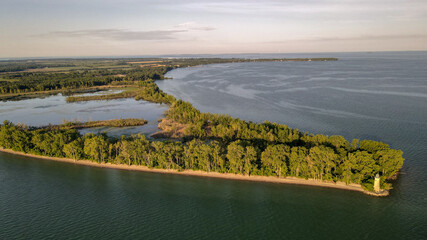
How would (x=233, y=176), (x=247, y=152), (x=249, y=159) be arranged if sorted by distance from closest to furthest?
(x=249, y=159) → (x=247, y=152) → (x=233, y=176)

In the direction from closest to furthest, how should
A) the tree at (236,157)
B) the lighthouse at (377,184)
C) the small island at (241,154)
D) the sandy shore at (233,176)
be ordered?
1. the lighthouse at (377,184)
2. the small island at (241,154)
3. the sandy shore at (233,176)
4. the tree at (236,157)

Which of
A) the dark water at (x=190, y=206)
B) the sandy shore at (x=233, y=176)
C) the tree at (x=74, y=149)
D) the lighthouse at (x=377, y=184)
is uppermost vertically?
the tree at (x=74, y=149)

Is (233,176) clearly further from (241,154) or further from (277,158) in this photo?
(277,158)

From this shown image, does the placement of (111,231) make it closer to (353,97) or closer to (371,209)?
(371,209)

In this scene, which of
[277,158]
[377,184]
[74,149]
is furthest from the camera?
[74,149]

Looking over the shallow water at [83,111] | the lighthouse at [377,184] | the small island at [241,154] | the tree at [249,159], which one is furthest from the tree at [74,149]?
the lighthouse at [377,184]

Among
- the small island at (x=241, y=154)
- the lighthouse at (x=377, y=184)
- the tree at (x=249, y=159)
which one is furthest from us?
the tree at (x=249, y=159)

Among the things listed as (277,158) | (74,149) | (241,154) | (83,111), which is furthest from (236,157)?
(83,111)

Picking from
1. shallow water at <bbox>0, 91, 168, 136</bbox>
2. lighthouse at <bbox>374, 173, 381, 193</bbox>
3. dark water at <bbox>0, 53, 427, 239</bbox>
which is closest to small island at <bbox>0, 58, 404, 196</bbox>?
lighthouse at <bbox>374, 173, 381, 193</bbox>

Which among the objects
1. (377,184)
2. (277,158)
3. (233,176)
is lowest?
(233,176)

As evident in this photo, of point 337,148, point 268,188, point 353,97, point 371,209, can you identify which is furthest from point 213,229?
point 353,97

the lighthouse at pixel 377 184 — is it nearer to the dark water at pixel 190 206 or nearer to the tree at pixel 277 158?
the dark water at pixel 190 206
